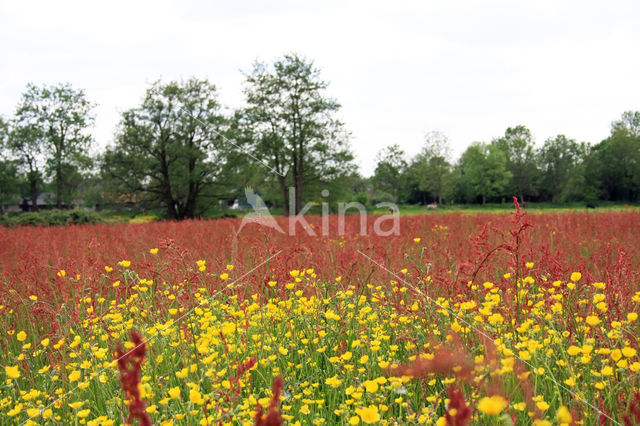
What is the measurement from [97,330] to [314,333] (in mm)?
1617

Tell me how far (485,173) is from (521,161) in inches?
240

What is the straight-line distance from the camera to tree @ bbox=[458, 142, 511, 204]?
56162 mm

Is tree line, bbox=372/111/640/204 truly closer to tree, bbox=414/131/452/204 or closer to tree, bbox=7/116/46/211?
tree, bbox=414/131/452/204

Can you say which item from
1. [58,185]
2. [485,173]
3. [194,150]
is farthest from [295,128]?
[485,173]

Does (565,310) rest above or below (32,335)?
above

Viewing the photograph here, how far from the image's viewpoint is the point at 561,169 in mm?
55156

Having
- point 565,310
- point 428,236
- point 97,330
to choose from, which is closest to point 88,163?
point 428,236

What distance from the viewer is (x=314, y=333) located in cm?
290

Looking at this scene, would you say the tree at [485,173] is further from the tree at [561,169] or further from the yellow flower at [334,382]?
the yellow flower at [334,382]

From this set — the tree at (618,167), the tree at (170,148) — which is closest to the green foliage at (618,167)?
the tree at (618,167)

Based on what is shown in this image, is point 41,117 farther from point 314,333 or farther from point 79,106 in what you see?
point 314,333

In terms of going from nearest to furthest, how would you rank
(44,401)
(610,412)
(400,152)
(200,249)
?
(610,412) → (44,401) → (200,249) → (400,152)

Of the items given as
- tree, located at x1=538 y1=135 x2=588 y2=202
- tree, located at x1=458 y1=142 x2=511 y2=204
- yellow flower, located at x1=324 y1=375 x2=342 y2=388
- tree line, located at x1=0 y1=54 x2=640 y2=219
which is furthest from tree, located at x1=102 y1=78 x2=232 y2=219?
tree, located at x1=538 y1=135 x2=588 y2=202

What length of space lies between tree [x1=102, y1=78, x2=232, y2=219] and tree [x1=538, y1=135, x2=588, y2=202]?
44.7m
